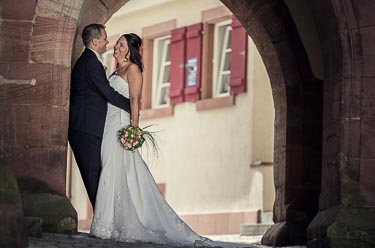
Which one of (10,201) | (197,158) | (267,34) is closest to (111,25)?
(197,158)

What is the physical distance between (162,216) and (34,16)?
2.13 m

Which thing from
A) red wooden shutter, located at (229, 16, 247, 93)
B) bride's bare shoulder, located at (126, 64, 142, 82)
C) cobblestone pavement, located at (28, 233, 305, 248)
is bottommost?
cobblestone pavement, located at (28, 233, 305, 248)

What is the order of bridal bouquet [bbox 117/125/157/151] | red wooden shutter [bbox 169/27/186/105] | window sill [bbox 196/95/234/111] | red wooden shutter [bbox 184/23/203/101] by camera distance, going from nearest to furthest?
bridal bouquet [bbox 117/125/157/151]
window sill [bbox 196/95/234/111]
red wooden shutter [bbox 184/23/203/101]
red wooden shutter [bbox 169/27/186/105]

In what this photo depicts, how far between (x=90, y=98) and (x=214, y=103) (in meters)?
18.1

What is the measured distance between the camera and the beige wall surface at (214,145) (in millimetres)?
35469

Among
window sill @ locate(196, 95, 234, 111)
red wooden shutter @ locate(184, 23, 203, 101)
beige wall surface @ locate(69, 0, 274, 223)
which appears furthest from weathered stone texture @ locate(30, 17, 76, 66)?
red wooden shutter @ locate(184, 23, 203, 101)

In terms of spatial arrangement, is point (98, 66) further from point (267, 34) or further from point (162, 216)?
point (267, 34)

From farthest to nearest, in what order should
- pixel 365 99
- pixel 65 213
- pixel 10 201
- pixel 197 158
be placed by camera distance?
1. pixel 197 158
2. pixel 365 99
3. pixel 65 213
4. pixel 10 201

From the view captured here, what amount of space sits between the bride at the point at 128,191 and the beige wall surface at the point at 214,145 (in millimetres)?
15378

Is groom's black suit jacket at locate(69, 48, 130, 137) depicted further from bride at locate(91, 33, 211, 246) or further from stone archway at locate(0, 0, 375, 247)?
stone archway at locate(0, 0, 375, 247)

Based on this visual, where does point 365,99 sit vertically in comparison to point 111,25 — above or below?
below

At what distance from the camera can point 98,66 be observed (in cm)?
1912

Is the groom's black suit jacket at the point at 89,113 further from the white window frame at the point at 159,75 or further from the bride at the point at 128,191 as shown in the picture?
the white window frame at the point at 159,75

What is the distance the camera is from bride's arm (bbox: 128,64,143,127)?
1909cm
